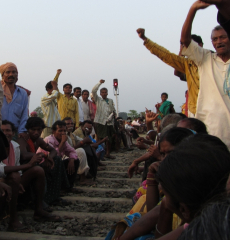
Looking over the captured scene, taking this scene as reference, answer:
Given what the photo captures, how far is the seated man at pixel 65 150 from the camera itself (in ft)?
16.1

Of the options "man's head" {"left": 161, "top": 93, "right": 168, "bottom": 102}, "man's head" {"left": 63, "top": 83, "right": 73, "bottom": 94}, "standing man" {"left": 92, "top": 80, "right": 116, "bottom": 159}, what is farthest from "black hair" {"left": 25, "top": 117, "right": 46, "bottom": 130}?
"man's head" {"left": 161, "top": 93, "right": 168, "bottom": 102}

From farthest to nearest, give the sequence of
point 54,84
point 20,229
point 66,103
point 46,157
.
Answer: point 66,103, point 54,84, point 46,157, point 20,229

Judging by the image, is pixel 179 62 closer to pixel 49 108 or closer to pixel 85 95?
pixel 49 108

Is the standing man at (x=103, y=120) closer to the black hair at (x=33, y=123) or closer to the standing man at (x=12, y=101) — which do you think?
the standing man at (x=12, y=101)

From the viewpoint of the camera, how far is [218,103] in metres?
2.37

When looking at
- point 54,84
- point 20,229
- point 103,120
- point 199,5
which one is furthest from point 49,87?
point 199,5

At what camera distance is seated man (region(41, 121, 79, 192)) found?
16.1 feet

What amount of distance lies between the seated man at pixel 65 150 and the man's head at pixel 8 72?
111 centimetres

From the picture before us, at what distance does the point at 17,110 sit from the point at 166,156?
369 cm

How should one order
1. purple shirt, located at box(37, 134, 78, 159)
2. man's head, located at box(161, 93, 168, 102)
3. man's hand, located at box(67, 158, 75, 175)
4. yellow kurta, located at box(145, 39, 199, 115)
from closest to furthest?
yellow kurta, located at box(145, 39, 199, 115)
man's hand, located at box(67, 158, 75, 175)
purple shirt, located at box(37, 134, 78, 159)
man's head, located at box(161, 93, 168, 102)

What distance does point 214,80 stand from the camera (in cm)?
239

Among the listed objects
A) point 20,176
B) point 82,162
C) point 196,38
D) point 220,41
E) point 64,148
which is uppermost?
point 196,38

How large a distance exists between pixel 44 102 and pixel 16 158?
128 inches

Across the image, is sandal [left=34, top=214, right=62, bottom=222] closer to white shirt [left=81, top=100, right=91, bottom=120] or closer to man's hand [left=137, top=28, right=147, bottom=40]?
man's hand [left=137, top=28, right=147, bottom=40]
